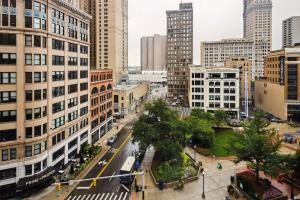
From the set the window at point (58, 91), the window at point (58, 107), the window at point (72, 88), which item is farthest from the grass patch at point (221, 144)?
the window at point (72, 88)

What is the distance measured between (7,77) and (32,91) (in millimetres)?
4030

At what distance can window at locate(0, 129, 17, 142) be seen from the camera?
3991 cm

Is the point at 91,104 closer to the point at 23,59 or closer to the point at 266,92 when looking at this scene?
the point at 23,59

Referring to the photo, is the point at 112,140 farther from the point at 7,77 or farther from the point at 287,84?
the point at 287,84

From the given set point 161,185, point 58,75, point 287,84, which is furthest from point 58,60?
point 287,84

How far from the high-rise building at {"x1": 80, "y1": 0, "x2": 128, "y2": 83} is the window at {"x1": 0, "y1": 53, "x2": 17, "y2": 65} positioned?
11465 centimetres

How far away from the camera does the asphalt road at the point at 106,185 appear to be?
1655 inches

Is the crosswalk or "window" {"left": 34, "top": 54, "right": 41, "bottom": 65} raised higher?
"window" {"left": 34, "top": 54, "right": 41, "bottom": 65}

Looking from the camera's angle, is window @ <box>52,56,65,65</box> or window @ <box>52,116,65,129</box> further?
window @ <box>52,56,65,65</box>

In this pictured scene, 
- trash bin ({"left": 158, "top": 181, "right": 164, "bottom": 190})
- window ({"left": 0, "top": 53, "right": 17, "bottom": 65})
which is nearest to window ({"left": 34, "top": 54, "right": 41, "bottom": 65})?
window ({"left": 0, "top": 53, "right": 17, "bottom": 65})

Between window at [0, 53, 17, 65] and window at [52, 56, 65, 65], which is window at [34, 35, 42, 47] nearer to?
window at [0, 53, 17, 65]

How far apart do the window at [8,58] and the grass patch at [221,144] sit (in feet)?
126

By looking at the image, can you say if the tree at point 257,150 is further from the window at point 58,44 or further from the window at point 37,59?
the window at point 58,44

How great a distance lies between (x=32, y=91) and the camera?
42469mm
